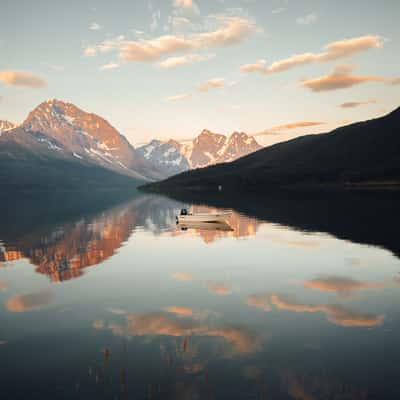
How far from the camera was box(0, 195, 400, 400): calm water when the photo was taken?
18203 millimetres

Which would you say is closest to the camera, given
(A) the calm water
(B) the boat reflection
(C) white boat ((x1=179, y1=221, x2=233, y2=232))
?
(A) the calm water

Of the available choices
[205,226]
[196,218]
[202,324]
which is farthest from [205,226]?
[202,324]

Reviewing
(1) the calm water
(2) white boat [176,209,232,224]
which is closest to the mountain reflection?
(1) the calm water

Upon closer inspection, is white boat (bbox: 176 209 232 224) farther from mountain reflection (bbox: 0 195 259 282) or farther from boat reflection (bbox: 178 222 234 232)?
mountain reflection (bbox: 0 195 259 282)

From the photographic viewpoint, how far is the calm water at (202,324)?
18.2m

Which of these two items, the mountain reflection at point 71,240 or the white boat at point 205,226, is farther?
the white boat at point 205,226

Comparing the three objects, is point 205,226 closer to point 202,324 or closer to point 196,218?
point 196,218

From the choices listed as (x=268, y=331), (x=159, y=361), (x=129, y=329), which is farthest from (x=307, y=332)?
(x=129, y=329)

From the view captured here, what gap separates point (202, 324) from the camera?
1024 inches

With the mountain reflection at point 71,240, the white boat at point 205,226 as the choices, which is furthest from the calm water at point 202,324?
the white boat at point 205,226

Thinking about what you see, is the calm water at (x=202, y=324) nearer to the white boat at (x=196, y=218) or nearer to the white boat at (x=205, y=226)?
the white boat at (x=205, y=226)

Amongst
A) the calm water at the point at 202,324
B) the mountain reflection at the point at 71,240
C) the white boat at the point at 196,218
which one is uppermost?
the white boat at the point at 196,218

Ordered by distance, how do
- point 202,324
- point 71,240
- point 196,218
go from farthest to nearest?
1. point 196,218
2. point 71,240
3. point 202,324

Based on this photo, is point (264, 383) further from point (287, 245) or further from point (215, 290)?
point (287, 245)
